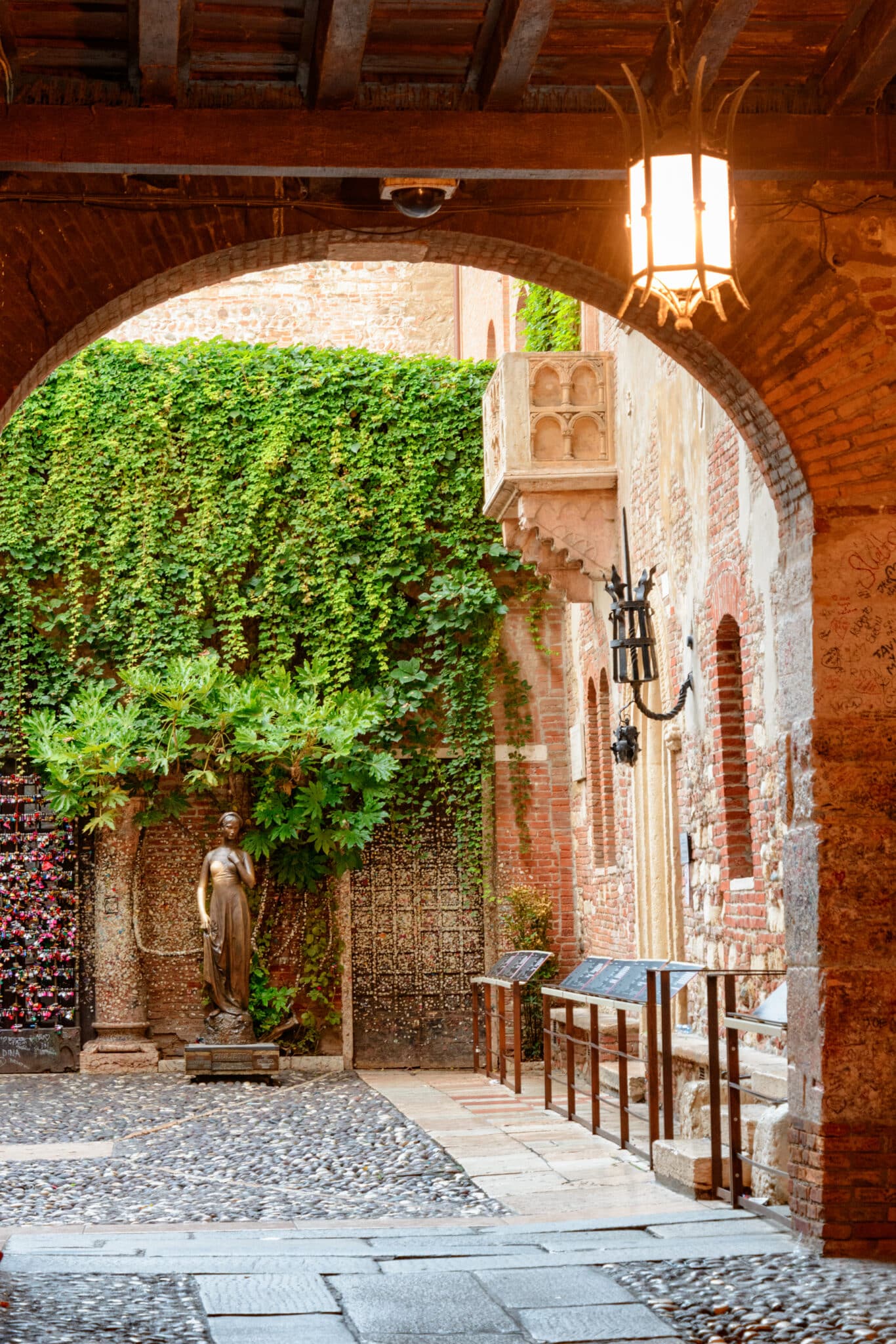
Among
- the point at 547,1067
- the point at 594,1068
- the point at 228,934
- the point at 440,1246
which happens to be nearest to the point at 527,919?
the point at 228,934

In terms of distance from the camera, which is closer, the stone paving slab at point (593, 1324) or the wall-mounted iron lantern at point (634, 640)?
the stone paving slab at point (593, 1324)

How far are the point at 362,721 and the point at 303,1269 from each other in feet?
28.4

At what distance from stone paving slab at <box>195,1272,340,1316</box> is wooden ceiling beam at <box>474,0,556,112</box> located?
383 centimetres

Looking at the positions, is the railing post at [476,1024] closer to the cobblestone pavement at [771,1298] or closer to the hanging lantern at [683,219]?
the cobblestone pavement at [771,1298]

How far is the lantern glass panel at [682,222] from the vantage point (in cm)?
426

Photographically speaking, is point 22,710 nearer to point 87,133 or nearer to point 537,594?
point 537,594

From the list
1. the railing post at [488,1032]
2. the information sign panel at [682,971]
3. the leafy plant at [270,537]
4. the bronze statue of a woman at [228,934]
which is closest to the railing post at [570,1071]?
the information sign panel at [682,971]

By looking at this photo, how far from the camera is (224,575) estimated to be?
14922mm

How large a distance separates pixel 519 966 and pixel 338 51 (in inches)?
314

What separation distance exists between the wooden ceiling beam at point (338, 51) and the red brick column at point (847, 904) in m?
2.22

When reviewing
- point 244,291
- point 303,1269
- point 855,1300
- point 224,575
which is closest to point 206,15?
point 303,1269

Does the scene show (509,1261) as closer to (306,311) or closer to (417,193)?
(417,193)

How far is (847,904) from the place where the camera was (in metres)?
5.60

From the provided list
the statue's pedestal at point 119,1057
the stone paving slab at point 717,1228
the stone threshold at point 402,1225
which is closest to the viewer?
the stone paving slab at point 717,1228
